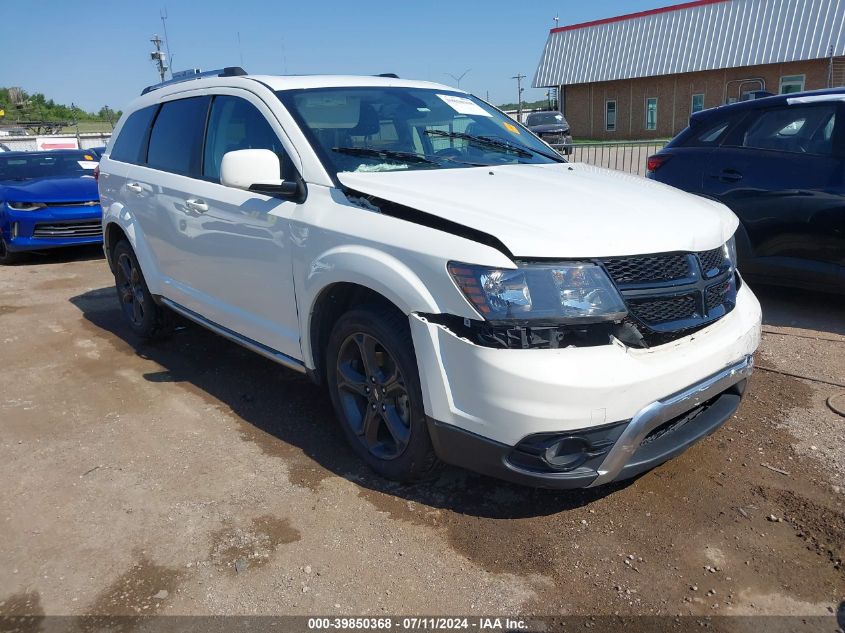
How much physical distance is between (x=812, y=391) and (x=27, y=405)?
4904 mm

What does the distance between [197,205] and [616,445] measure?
285cm

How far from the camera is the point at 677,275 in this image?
9.24 feet

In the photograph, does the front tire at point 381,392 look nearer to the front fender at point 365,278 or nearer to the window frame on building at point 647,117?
the front fender at point 365,278

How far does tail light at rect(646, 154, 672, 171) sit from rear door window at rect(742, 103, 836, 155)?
69 cm

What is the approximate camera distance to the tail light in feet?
20.6

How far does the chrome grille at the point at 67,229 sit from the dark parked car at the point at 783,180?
302 inches

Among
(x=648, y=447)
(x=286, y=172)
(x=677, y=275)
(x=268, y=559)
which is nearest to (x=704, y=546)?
(x=648, y=447)

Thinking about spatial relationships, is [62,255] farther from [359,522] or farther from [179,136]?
[359,522]

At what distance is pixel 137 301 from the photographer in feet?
18.7

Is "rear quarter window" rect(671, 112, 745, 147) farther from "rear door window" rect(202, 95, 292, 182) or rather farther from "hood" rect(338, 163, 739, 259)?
"rear door window" rect(202, 95, 292, 182)

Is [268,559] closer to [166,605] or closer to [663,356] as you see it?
[166,605]

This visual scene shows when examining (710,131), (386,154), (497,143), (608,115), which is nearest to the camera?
(386,154)

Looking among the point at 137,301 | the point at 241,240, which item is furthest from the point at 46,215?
the point at 241,240

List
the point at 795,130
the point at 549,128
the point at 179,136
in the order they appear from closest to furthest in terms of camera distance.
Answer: the point at 179,136 < the point at 795,130 < the point at 549,128
